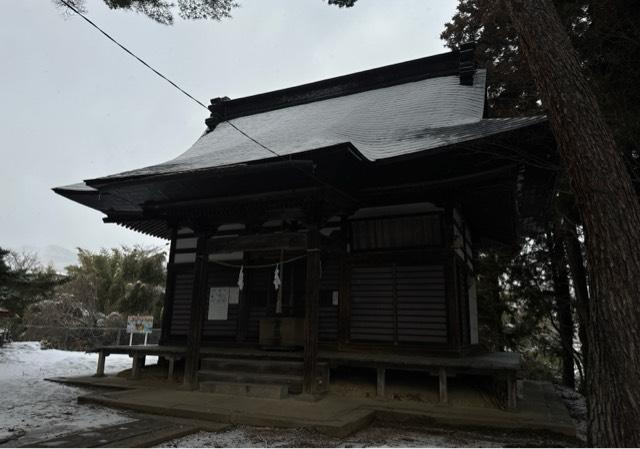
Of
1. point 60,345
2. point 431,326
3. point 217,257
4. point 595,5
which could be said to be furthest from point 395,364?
point 60,345

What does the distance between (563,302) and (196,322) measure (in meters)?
10.4

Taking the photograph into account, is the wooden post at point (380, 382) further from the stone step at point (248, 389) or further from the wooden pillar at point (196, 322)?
the wooden pillar at point (196, 322)

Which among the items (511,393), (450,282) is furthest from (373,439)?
(450,282)

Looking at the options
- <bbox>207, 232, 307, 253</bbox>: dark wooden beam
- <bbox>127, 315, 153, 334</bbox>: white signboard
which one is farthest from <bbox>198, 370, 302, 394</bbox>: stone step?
<bbox>127, 315, 153, 334</bbox>: white signboard

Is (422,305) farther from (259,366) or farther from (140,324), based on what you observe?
(140,324)

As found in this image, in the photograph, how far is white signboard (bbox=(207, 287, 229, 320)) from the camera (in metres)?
8.46

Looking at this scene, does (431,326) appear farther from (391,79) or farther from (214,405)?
(391,79)

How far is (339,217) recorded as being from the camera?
761 cm

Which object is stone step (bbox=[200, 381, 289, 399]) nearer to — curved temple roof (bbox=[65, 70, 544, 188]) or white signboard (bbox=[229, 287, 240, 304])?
white signboard (bbox=[229, 287, 240, 304])

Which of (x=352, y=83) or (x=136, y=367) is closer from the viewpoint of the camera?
(x=136, y=367)

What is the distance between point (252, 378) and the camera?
20.9 ft

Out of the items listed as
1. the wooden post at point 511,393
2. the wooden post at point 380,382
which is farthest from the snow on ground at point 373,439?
the wooden post at point 380,382

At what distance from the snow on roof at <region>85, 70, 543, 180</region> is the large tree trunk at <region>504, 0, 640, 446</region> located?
4.42 feet

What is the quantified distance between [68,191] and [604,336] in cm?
Result: 825
